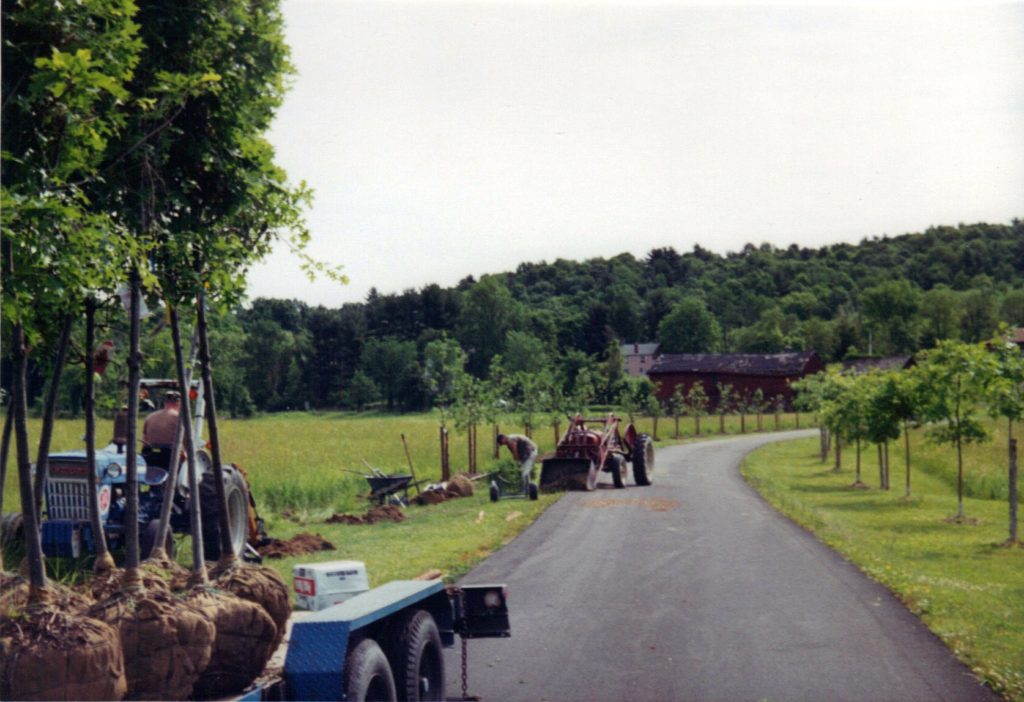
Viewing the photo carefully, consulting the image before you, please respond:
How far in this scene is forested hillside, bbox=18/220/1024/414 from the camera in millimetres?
12047

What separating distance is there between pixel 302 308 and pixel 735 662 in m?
5.07

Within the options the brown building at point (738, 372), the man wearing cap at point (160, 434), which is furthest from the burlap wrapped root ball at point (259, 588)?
the brown building at point (738, 372)

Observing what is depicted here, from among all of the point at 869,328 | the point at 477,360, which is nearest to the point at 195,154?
the point at 477,360

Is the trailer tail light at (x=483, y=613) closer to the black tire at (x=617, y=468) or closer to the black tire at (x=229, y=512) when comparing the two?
the black tire at (x=229, y=512)

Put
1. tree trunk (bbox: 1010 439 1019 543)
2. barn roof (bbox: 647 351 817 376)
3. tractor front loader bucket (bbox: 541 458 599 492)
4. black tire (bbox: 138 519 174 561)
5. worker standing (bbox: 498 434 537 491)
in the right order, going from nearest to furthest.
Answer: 1. black tire (bbox: 138 519 174 561)
2. tree trunk (bbox: 1010 439 1019 543)
3. worker standing (bbox: 498 434 537 491)
4. tractor front loader bucket (bbox: 541 458 599 492)
5. barn roof (bbox: 647 351 817 376)

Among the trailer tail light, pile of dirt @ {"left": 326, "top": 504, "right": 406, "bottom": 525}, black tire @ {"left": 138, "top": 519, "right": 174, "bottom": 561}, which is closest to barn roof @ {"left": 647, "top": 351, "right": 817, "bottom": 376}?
pile of dirt @ {"left": 326, "top": 504, "right": 406, "bottom": 525}

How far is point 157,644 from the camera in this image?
16.6ft

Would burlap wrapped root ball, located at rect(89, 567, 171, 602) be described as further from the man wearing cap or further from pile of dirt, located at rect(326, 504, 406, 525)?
pile of dirt, located at rect(326, 504, 406, 525)

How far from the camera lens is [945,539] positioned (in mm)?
18406

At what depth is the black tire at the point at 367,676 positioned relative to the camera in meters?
5.09

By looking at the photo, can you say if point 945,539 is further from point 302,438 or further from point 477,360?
point 302,438

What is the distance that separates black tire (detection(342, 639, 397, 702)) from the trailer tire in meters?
0.34

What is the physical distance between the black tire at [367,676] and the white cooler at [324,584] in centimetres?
87

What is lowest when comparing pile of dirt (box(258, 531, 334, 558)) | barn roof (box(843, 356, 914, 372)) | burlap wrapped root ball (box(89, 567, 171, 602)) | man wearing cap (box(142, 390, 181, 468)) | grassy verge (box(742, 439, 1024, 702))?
grassy verge (box(742, 439, 1024, 702))
